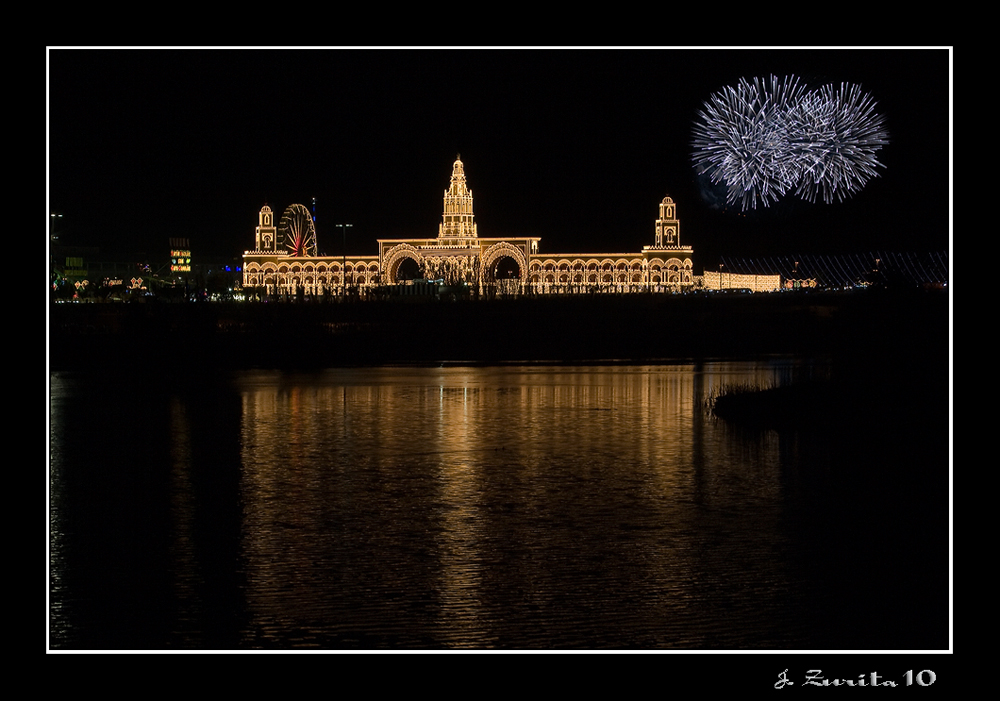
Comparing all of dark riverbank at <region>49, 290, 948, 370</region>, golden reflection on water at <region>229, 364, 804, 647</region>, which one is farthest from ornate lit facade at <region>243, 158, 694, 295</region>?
golden reflection on water at <region>229, 364, 804, 647</region>

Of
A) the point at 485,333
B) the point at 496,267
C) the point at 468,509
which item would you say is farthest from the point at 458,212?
the point at 468,509

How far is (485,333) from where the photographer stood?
2425 inches

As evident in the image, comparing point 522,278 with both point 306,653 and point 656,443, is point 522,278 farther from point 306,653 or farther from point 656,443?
point 306,653

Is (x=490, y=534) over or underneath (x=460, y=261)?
Result: underneath

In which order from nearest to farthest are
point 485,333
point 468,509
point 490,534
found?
point 490,534
point 468,509
point 485,333

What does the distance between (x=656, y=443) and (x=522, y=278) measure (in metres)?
132

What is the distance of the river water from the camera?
12469mm

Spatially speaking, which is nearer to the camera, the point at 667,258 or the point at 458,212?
the point at 667,258

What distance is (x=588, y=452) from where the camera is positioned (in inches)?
906

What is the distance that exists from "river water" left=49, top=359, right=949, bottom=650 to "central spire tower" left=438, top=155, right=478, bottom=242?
136 meters

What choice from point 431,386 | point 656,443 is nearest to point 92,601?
point 656,443

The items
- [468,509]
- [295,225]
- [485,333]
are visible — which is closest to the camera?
[468,509]

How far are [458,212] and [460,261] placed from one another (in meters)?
11.2

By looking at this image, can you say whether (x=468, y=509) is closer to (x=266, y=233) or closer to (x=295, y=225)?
(x=295, y=225)
